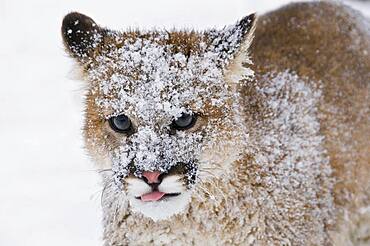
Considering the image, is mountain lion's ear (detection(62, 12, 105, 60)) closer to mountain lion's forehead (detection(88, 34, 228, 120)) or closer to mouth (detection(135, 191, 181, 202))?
mountain lion's forehead (detection(88, 34, 228, 120))

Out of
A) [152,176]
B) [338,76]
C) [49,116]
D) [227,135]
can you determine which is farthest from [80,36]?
[49,116]

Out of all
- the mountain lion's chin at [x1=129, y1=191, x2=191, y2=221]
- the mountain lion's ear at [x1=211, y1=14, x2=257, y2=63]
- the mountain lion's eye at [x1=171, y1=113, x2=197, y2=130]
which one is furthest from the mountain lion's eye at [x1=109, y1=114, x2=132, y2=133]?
the mountain lion's ear at [x1=211, y1=14, x2=257, y2=63]

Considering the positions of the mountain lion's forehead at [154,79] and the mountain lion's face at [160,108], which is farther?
the mountain lion's forehead at [154,79]

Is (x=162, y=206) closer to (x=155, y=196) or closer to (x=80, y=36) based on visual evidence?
(x=155, y=196)

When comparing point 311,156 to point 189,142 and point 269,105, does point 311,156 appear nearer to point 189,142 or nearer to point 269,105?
point 269,105

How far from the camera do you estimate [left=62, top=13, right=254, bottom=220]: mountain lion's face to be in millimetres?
4785

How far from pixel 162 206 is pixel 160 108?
54cm

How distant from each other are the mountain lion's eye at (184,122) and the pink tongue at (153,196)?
1.41 feet

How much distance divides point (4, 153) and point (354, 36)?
12.9ft

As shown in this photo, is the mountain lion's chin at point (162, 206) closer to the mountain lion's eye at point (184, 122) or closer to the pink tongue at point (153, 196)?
the pink tongue at point (153, 196)

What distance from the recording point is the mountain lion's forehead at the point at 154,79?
16.2ft

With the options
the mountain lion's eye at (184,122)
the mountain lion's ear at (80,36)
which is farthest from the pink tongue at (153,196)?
Result: the mountain lion's ear at (80,36)

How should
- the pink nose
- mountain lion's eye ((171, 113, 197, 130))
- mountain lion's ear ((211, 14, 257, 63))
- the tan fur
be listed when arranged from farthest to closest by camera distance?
the tan fur
mountain lion's ear ((211, 14, 257, 63))
mountain lion's eye ((171, 113, 197, 130))
the pink nose

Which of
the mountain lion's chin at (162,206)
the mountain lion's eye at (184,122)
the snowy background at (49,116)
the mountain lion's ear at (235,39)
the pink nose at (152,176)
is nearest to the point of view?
the pink nose at (152,176)
